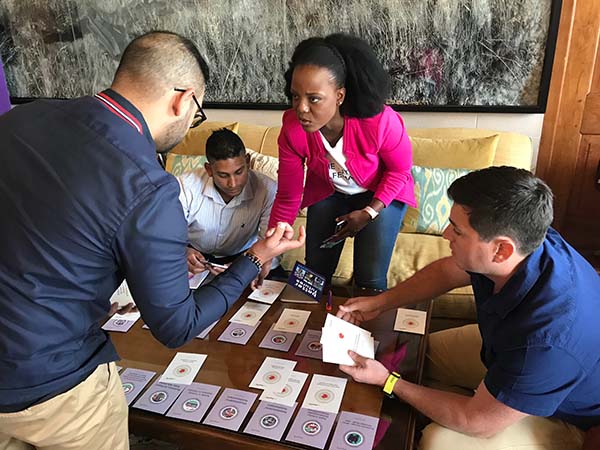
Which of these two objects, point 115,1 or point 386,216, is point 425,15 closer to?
point 386,216

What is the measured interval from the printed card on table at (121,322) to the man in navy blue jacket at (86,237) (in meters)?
0.56

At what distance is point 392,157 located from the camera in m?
1.70

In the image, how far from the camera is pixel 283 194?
1.82 meters

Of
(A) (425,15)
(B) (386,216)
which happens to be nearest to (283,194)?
(B) (386,216)

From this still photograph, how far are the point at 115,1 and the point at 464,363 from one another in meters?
2.83

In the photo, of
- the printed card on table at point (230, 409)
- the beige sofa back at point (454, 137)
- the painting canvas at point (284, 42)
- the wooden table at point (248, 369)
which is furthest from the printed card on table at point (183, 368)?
the painting canvas at point (284, 42)

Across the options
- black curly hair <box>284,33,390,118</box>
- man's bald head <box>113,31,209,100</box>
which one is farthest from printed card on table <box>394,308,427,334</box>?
man's bald head <box>113,31,209,100</box>

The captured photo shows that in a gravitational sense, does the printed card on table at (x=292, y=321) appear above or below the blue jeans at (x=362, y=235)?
below

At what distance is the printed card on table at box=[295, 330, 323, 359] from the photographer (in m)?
1.45

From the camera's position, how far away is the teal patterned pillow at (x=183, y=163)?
275 centimetres

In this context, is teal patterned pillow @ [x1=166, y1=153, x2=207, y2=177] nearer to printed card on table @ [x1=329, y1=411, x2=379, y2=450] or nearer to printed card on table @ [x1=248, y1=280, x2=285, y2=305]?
printed card on table @ [x1=248, y1=280, x2=285, y2=305]

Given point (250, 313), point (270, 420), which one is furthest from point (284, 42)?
point (270, 420)

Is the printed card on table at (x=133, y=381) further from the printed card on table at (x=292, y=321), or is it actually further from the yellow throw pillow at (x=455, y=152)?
the yellow throw pillow at (x=455, y=152)

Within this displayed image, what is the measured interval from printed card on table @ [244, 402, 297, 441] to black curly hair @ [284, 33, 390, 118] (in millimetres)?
943
